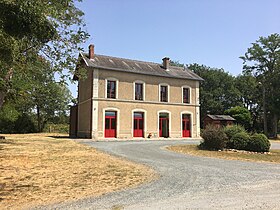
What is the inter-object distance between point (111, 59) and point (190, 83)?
856cm

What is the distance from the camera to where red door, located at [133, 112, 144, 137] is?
23.5 m

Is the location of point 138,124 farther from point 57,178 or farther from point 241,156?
point 57,178

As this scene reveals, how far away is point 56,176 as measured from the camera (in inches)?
280

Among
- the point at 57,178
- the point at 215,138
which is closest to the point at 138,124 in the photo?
the point at 215,138

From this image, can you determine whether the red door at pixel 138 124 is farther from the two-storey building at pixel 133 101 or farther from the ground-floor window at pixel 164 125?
the ground-floor window at pixel 164 125

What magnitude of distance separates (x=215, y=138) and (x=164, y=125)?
11055mm

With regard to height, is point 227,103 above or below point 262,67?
below

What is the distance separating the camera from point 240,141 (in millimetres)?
14750

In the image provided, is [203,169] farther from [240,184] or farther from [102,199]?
[102,199]

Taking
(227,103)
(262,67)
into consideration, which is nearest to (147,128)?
(262,67)

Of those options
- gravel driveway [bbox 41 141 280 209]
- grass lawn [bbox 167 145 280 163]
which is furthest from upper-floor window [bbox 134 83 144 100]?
gravel driveway [bbox 41 141 280 209]

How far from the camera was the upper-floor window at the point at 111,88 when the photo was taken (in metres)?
22.7


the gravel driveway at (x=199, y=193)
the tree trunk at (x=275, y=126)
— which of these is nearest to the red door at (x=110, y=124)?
the gravel driveway at (x=199, y=193)

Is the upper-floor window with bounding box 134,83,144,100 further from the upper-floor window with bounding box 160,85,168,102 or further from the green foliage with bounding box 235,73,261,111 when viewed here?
the green foliage with bounding box 235,73,261,111
